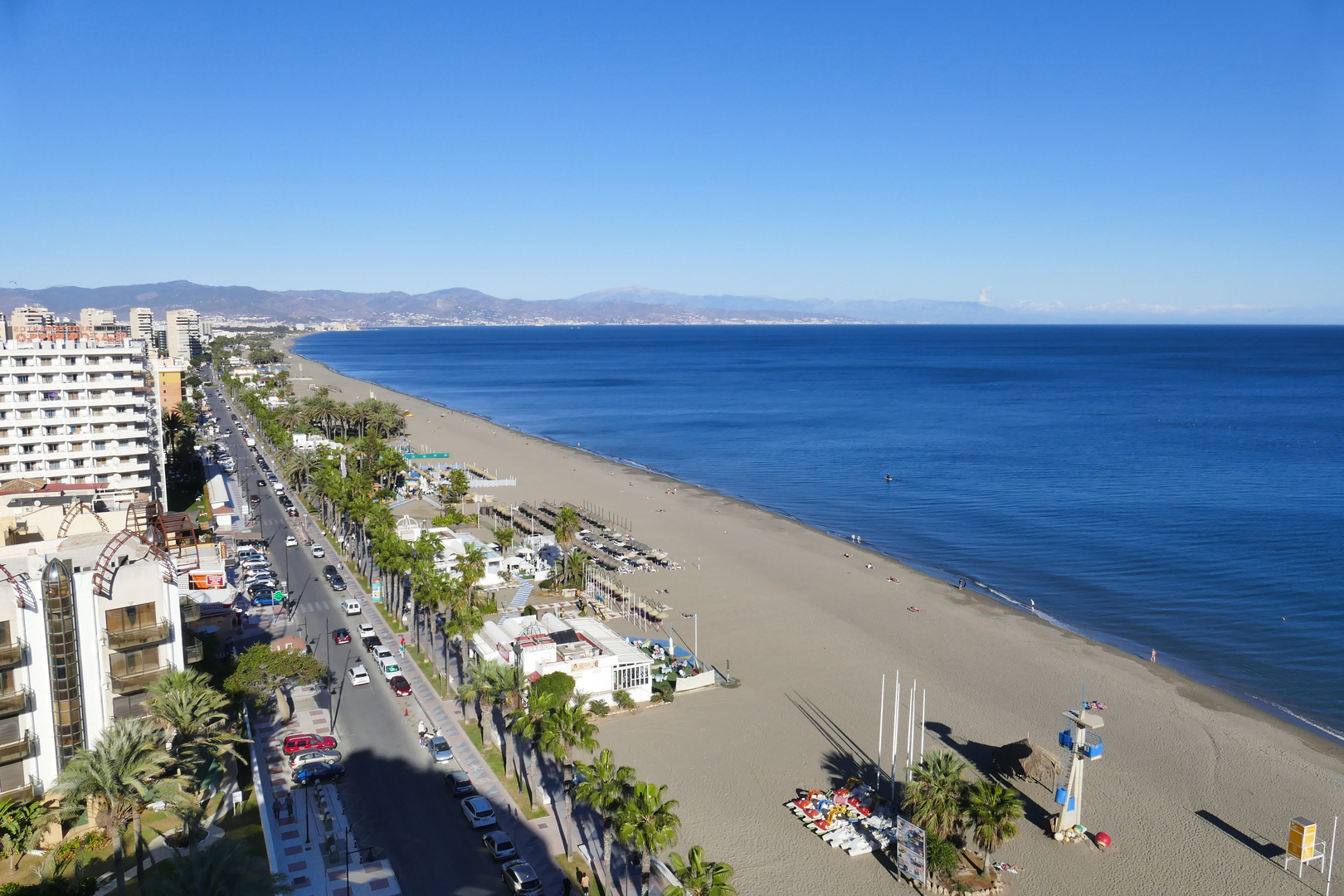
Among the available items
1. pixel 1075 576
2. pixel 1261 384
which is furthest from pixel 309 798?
pixel 1261 384

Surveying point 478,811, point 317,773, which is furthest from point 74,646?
point 478,811

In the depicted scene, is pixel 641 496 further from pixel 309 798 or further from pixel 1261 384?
pixel 1261 384

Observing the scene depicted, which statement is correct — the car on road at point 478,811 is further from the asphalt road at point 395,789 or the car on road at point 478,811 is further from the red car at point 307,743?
the red car at point 307,743

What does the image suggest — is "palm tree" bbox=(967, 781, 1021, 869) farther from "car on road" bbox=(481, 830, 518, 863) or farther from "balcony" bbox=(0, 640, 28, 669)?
"balcony" bbox=(0, 640, 28, 669)

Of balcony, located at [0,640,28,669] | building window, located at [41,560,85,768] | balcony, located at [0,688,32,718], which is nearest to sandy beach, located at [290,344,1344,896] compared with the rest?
building window, located at [41,560,85,768]

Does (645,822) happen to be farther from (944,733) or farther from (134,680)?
(944,733)

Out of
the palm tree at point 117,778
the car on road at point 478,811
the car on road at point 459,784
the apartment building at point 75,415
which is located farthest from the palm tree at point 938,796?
the apartment building at point 75,415
